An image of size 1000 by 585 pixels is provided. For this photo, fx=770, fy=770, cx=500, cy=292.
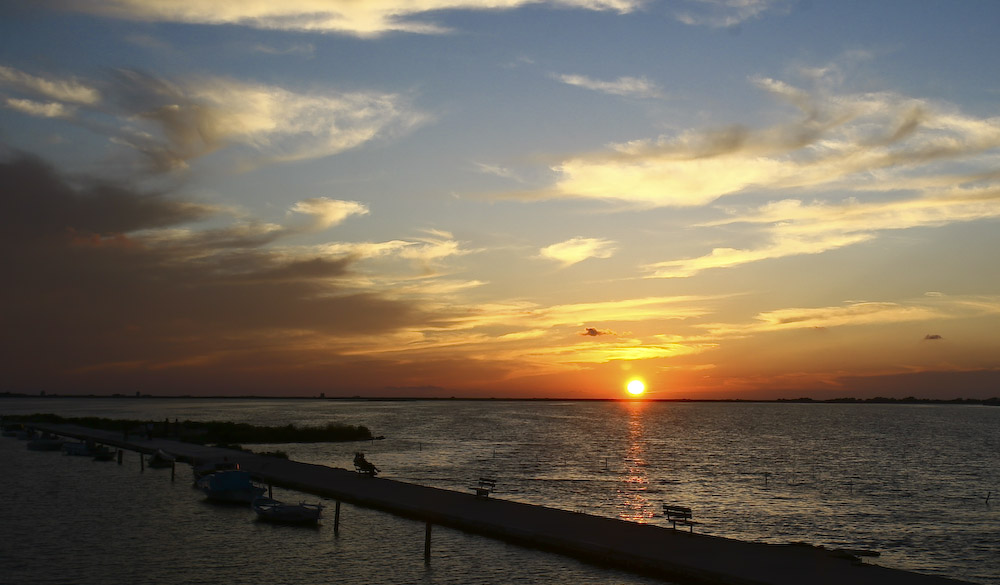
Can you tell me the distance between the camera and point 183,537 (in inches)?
1566

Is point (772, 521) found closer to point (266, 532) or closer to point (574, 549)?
point (574, 549)

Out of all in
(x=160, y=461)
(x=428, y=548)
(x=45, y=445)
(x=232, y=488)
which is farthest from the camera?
(x=45, y=445)

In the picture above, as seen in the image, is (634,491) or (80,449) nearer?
(634,491)

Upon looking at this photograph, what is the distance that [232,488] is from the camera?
166ft

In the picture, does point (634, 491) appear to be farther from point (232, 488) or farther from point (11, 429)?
point (11, 429)

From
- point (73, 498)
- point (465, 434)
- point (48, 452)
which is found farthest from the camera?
point (465, 434)

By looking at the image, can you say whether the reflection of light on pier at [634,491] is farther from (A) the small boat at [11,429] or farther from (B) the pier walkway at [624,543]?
(A) the small boat at [11,429]

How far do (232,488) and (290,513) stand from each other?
974cm

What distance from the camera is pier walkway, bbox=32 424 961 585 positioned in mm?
26891

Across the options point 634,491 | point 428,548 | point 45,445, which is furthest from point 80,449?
point 428,548

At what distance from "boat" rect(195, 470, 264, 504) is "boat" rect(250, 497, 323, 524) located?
6499mm

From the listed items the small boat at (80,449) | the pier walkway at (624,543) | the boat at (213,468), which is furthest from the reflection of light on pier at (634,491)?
the small boat at (80,449)

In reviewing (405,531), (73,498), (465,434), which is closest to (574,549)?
(405,531)

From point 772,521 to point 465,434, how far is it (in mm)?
94923
